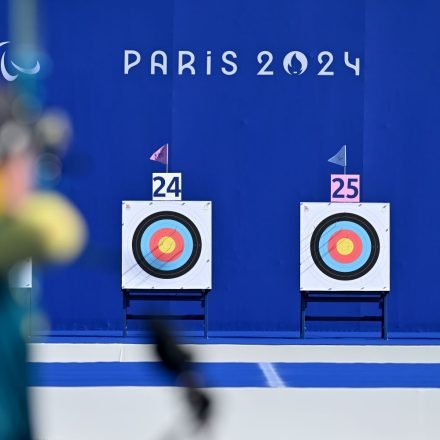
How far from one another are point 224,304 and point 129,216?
0.72 m

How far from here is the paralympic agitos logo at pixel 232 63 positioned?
639cm

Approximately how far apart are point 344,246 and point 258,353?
117 cm

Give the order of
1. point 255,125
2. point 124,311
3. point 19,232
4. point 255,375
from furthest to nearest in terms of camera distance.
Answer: point 255,125, point 124,311, point 255,375, point 19,232

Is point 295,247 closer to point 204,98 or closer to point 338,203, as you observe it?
point 338,203

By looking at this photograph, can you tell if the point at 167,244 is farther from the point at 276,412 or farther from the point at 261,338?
the point at 276,412

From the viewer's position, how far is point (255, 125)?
20.9ft

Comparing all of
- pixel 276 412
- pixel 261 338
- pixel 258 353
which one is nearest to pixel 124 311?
pixel 261 338

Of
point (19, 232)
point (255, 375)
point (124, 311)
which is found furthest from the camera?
point (124, 311)

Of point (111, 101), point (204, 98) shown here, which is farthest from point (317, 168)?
point (111, 101)

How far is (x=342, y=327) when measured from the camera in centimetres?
646

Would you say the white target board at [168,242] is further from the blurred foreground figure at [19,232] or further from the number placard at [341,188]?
the blurred foreground figure at [19,232]

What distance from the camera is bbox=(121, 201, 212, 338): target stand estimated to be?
→ 6039mm

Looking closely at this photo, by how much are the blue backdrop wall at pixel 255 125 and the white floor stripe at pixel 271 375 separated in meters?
2.02

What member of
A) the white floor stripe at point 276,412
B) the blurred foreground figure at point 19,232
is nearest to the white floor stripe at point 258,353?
the white floor stripe at point 276,412
